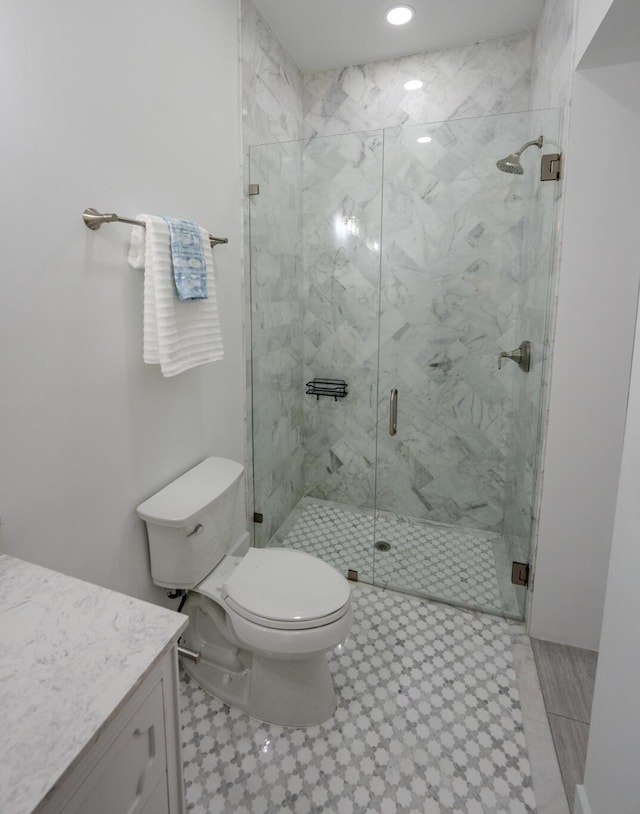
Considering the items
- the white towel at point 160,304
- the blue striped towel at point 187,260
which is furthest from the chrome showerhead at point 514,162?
the white towel at point 160,304

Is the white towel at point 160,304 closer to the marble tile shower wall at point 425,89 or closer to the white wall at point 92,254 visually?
the white wall at point 92,254

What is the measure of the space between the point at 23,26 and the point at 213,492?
4.38 feet

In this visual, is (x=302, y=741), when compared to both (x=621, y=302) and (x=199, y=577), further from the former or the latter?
(x=621, y=302)

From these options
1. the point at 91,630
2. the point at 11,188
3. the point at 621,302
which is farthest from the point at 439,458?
the point at 11,188

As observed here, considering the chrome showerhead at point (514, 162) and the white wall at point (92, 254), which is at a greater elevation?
the chrome showerhead at point (514, 162)

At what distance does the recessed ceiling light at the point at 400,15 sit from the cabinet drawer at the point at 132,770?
2.69 meters

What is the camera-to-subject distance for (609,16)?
125 centimetres

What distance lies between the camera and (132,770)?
2.45ft

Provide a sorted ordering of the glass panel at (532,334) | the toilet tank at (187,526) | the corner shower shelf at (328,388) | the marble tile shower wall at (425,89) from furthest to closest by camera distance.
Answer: the corner shower shelf at (328,388) → the marble tile shower wall at (425,89) → the glass panel at (532,334) → the toilet tank at (187,526)

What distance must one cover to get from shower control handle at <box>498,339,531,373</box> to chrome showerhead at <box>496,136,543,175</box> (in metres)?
0.72

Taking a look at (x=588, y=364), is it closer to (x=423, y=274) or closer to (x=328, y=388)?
(x=423, y=274)

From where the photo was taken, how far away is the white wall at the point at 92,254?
1.04 metres

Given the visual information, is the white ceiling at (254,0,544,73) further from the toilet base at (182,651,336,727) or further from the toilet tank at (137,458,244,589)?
the toilet base at (182,651,336,727)

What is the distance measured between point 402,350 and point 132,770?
2.02 m
